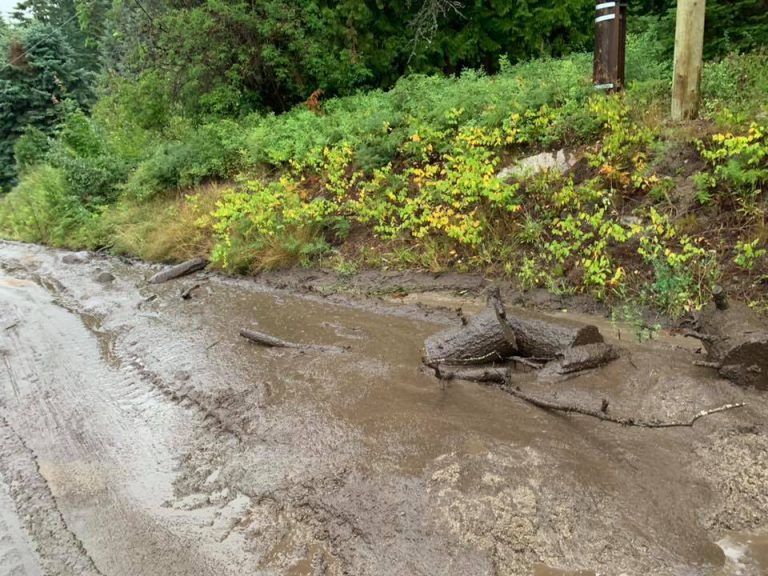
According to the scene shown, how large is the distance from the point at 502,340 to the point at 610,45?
469 cm

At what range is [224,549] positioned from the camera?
9.84 feet

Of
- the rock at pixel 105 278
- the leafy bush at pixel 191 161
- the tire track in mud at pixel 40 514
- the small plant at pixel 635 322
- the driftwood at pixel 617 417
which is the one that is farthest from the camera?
the leafy bush at pixel 191 161

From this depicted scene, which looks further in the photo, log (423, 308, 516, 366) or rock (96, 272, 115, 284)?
rock (96, 272, 115, 284)

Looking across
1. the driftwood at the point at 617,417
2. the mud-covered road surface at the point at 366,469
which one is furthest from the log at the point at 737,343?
the driftwood at the point at 617,417

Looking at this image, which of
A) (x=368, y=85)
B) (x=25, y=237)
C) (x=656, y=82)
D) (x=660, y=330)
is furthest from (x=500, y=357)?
(x=25, y=237)

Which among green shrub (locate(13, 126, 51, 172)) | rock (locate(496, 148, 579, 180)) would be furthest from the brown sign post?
green shrub (locate(13, 126, 51, 172))

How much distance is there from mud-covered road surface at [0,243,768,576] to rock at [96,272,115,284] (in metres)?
3.95

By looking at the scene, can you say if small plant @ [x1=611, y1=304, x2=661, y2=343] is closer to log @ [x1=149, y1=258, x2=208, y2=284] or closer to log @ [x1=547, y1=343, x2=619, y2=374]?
log @ [x1=547, y1=343, x2=619, y2=374]

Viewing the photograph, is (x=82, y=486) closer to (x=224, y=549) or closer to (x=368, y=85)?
(x=224, y=549)

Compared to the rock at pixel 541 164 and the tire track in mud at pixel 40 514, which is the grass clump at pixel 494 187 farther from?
the tire track in mud at pixel 40 514

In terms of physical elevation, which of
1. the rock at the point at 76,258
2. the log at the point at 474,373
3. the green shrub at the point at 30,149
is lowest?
the rock at the point at 76,258

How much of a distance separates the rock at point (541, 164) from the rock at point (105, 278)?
651cm

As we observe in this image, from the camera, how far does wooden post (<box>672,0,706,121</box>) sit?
601 centimetres

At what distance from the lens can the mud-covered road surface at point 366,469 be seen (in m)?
2.83
